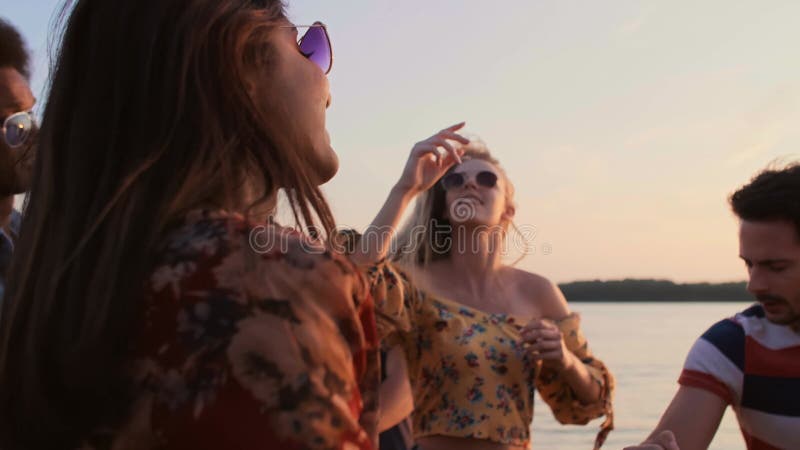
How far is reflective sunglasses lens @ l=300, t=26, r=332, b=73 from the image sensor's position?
1.71 m

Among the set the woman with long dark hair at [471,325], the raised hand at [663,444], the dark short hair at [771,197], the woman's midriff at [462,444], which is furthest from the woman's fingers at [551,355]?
the raised hand at [663,444]

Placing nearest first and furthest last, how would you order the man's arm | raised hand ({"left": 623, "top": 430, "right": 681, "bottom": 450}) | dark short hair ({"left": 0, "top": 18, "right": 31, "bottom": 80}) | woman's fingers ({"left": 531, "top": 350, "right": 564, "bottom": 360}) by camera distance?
raised hand ({"left": 623, "top": 430, "right": 681, "bottom": 450}) → the man's arm → dark short hair ({"left": 0, "top": 18, "right": 31, "bottom": 80}) → woman's fingers ({"left": 531, "top": 350, "right": 564, "bottom": 360})

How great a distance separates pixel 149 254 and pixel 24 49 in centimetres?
255

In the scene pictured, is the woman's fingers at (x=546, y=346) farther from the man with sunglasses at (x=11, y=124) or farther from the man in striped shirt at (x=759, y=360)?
the man with sunglasses at (x=11, y=124)

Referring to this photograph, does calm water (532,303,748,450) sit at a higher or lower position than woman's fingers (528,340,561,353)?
lower

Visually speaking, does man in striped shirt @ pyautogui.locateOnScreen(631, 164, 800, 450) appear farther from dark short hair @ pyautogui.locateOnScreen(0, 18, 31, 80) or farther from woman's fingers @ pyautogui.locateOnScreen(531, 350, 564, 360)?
dark short hair @ pyautogui.locateOnScreen(0, 18, 31, 80)

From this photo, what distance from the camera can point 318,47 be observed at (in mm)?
1745

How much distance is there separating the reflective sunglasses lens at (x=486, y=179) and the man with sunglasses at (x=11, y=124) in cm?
224

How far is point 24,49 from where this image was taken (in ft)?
11.0

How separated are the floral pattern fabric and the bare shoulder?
3387mm

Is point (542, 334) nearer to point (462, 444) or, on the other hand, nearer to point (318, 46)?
point (462, 444)

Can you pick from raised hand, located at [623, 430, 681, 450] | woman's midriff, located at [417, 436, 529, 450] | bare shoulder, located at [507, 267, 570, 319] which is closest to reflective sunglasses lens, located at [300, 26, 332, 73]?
raised hand, located at [623, 430, 681, 450]

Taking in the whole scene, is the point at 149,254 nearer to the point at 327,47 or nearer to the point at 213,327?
the point at 213,327

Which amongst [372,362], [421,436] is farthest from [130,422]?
[421,436]
